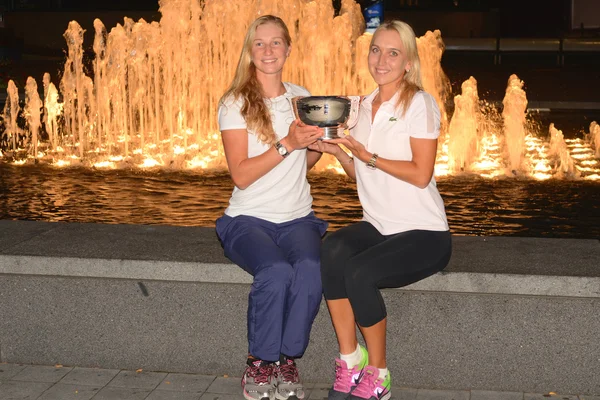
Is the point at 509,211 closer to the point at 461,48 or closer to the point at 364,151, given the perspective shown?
the point at 364,151

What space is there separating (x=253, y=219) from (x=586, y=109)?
37.3 ft

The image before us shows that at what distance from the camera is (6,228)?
5.45 metres

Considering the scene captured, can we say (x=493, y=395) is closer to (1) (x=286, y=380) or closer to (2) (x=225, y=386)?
(1) (x=286, y=380)

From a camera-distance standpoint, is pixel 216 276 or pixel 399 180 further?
pixel 216 276

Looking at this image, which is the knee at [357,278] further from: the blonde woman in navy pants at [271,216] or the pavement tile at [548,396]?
the pavement tile at [548,396]

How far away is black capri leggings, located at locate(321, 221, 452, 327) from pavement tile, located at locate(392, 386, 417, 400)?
465 millimetres

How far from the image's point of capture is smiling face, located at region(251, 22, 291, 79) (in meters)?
4.84

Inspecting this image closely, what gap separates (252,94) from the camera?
4797mm

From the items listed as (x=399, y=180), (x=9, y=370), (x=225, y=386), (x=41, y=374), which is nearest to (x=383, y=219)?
(x=399, y=180)

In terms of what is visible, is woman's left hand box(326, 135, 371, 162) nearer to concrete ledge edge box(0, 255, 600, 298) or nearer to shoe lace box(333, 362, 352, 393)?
concrete ledge edge box(0, 255, 600, 298)

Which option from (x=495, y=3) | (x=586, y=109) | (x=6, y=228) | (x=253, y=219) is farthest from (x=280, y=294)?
(x=495, y=3)

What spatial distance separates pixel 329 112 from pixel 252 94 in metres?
0.54

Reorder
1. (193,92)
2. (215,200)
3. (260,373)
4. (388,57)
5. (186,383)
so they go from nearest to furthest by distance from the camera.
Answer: (260,373)
(388,57)
(186,383)
(215,200)
(193,92)

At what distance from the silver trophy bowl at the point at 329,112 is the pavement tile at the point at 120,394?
4.62ft
